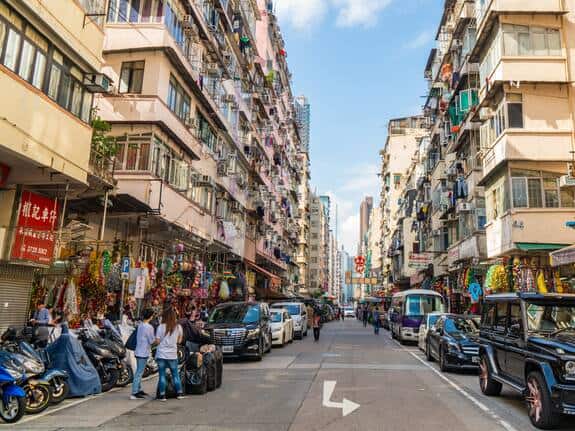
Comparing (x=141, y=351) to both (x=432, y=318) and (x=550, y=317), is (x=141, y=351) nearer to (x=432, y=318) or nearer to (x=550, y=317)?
(x=550, y=317)

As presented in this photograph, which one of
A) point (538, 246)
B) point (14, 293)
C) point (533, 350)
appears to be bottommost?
point (533, 350)

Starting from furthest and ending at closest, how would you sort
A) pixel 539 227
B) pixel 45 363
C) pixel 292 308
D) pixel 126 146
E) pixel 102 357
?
1. pixel 292 308
2. pixel 539 227
3. pixel 126 146
4. pixel 102 357
5. pixel 45 363

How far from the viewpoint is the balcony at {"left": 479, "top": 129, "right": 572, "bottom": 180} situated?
65.9ft

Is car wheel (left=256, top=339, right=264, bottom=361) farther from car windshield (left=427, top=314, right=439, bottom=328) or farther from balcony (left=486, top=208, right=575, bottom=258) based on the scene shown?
balcony (left=486, top=208, right=575, bottom=258)

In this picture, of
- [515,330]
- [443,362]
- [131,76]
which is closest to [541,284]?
[443,362]

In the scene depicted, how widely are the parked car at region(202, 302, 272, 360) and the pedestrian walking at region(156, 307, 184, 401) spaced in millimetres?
5284

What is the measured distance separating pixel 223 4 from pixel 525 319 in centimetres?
2520

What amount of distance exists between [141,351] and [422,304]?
2043cm

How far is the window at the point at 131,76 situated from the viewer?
19.9 metres

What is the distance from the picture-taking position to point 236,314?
18.1 meters

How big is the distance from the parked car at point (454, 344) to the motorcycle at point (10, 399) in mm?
10817

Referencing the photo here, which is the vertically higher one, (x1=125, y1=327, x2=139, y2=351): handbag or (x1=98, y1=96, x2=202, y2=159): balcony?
(x1=98, y1=96, x2=202, y2=159): balcony

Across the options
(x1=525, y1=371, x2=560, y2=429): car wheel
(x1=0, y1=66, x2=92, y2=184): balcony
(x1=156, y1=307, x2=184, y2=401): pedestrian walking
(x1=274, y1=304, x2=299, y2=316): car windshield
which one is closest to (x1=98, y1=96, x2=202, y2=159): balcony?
(x1=0, y1=66, x2=92, y2=184): balcony

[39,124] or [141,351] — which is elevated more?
[39,124]
